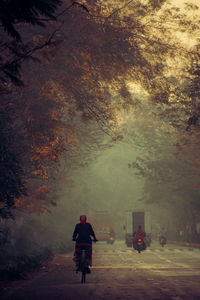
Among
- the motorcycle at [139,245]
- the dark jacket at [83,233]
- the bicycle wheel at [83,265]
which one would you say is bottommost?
the bicycle wheel at [83,265]

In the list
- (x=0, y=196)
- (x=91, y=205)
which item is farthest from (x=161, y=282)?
(x=91, y=205)

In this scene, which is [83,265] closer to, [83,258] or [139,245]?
[83,258]

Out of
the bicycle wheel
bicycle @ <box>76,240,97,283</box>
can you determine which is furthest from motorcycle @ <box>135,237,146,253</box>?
the bicycle wheel

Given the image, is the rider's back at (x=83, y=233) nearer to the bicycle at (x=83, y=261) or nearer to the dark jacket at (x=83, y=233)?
the dark jacket at (x=83, y=233)

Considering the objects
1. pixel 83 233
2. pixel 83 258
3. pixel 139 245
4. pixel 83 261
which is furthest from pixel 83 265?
pixel 139 245

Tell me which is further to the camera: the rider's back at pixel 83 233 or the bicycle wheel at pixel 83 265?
the rider's back at pixel 83 233

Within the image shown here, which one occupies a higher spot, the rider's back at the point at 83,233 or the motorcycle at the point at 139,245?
the rider's back at the point at 83,233

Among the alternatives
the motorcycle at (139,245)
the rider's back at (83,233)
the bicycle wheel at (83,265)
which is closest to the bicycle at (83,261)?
the bicycle wheel at (83,265)

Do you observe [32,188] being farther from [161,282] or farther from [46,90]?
[161,282]

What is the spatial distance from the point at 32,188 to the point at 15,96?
14.7 m

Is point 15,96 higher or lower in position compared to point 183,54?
lower

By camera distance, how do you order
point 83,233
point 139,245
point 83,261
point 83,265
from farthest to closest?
point 139,245
point 83,233
point 83,261
point 83,265

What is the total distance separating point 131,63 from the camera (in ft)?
63.4

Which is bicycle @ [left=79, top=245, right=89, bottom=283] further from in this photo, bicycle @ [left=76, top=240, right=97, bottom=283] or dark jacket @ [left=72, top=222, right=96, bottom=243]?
dark jacket @ [left=72, top=222, right=96, bottom=243]
